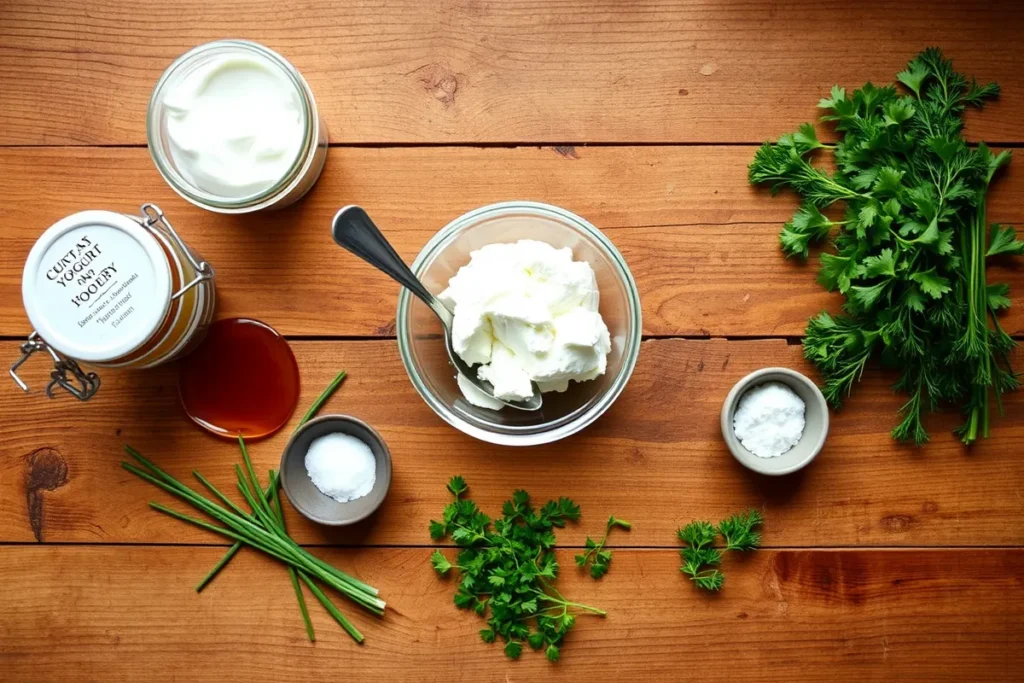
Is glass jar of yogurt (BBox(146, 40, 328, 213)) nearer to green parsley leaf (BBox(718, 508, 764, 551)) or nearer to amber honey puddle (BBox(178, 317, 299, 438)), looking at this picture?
amber honey puddle (BBox(178, 317, 299, 438))

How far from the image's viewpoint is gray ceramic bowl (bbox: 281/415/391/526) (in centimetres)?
121

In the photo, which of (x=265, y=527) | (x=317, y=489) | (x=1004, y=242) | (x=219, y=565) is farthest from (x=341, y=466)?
(x=1004, y=242)

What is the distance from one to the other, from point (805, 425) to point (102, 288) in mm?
1131

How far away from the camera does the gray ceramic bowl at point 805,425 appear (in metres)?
1.20

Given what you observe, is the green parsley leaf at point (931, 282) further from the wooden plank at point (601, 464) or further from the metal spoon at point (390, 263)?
the metal spoon at point (390, 263)

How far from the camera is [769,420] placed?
4.00 ft

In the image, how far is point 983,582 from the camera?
4.24ft

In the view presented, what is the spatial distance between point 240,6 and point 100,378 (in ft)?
2.26

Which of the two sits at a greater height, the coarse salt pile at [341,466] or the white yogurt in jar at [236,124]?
the white yogurt in jar at [236,124]

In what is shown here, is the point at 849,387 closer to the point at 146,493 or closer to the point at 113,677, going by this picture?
the point at 146,493

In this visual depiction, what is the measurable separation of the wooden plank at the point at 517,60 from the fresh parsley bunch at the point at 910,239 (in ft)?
0.23

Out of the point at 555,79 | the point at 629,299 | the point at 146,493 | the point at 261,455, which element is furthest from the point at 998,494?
the point at 146,493

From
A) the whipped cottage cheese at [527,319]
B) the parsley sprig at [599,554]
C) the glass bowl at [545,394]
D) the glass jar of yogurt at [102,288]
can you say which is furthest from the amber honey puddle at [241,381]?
the parsley sprig at [599,554]

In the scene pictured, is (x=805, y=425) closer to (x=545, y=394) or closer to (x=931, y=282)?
(x=931, y=282)
